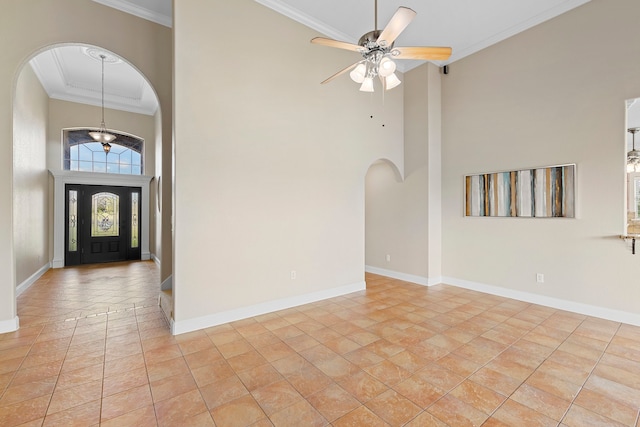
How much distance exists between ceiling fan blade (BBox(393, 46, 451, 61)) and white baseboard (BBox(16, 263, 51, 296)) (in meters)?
6.63

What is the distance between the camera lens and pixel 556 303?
13.4 ft

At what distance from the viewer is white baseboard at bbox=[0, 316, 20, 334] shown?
10.5ft

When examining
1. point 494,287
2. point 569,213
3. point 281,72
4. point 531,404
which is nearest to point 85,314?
point 281,72

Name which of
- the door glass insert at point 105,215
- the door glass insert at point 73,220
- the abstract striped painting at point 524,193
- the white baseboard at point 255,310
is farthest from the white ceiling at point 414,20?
the white baseboard at point 255,310

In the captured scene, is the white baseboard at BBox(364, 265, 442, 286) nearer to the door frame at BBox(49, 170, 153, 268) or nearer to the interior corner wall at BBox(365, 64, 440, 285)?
the interior corner wall at BBox(365, 64, 440, 285)

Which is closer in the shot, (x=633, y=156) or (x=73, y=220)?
(x=633, y=156)

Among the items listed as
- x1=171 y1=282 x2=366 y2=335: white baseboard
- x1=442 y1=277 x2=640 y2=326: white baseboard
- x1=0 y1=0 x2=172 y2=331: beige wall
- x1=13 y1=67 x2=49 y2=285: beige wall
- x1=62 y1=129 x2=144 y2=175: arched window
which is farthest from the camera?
x1=62 y1=129 x2=144 y2=175: arched window

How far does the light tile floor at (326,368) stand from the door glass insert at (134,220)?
432cm

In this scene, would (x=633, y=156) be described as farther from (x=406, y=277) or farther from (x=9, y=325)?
(x=9, y=325)

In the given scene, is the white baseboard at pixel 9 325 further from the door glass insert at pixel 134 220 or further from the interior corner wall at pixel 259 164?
the door glass insert at pixel 134 220

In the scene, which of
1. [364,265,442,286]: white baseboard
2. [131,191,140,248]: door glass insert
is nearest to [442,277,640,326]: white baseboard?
[364,265,442,286]: white baseboard

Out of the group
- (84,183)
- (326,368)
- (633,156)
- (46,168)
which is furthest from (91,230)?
(633,156)

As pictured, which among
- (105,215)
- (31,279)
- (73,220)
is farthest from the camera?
(105,215)

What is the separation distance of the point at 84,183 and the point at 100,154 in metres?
0.89
